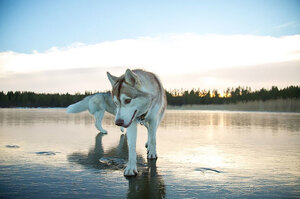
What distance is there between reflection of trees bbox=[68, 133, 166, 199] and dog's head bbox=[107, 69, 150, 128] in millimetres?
806

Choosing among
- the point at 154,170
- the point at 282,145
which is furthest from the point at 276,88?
the point at 154,170

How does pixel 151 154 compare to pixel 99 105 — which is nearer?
pixel 151 154

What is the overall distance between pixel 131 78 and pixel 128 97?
29cm

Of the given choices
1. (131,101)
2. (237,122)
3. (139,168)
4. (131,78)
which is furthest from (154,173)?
(237,122)

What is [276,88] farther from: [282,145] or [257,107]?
[282,145]

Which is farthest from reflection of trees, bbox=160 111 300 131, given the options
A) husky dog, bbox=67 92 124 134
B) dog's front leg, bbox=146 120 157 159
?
dog's front leg, bbox=146 120 157 159

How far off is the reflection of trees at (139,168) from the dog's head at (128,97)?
0.81m

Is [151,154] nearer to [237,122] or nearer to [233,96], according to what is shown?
[237,122]

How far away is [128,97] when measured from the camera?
161 inches

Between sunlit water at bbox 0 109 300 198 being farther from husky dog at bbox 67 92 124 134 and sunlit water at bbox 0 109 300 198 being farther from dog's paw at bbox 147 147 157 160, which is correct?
Answer: husky dog at bbox 67 92 124 134

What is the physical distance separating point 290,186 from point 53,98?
86.9 meters

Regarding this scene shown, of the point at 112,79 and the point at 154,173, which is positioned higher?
the point at 112,79

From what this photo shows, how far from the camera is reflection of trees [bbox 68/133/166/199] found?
3.19m

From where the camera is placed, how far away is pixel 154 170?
433cm
